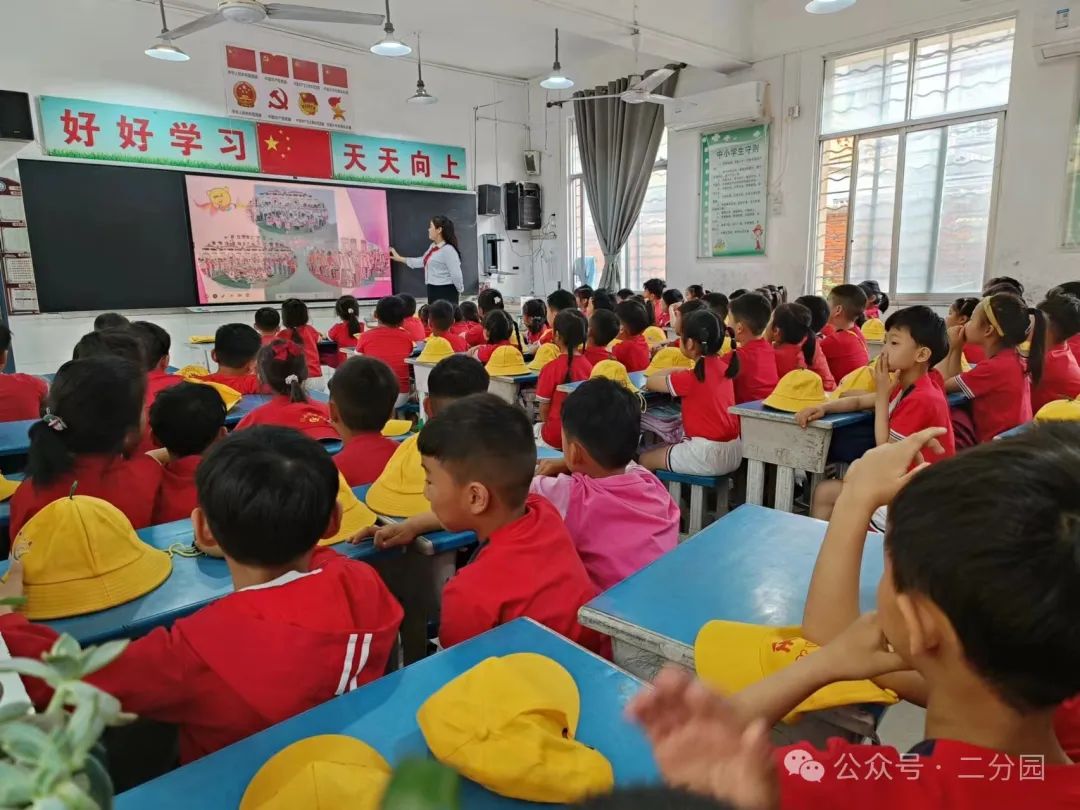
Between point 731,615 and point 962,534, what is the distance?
0.53m

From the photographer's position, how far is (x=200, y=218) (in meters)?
6.12

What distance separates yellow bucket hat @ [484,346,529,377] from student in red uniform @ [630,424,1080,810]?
3.18 metres

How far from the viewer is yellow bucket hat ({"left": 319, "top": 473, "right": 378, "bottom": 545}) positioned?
1.45 metres

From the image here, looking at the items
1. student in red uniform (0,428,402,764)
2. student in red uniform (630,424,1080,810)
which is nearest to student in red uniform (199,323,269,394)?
student in red uniform (0,428,402,764)

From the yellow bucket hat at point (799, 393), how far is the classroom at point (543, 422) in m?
0.01

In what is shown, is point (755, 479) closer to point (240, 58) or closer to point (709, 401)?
point (709, 401)

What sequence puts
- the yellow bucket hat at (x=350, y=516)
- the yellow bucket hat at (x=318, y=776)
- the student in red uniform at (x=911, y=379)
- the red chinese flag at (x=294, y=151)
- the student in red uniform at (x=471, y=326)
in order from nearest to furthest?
the yellow bucket hat at (x=318, y=776) → the yellow bucket hat at (x=350, y=516) → the student in red uniform at (x=911, y=379) → the student in red uniform at (x=471, y=326) → the red chinese flag at (x=294, y=151)

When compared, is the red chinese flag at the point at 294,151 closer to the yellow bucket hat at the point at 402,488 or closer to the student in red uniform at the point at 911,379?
the yellow bucket hat at the point at 402,488

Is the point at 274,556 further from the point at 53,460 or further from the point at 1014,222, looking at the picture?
the point at 1014,222

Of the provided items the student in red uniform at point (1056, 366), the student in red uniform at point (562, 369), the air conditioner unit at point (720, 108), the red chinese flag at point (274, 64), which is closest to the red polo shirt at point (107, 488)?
the student in red uniform at point (562, 369)

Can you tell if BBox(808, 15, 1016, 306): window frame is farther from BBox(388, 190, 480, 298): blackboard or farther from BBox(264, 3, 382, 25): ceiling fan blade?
BBox(264, 3, 382, 25): ceiling fan blade

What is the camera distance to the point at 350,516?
1.50m

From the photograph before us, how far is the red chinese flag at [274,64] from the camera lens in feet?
21.0

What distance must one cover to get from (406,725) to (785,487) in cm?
224
